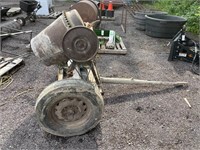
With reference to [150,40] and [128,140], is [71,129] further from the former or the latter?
[150,40]

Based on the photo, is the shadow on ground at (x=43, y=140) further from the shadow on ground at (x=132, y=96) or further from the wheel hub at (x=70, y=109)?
the shadow on ground at (x=132, y=96)

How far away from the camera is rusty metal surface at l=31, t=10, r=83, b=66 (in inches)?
122

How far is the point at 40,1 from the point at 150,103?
6.89 m

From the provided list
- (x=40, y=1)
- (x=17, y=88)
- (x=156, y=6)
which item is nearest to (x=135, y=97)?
(x=17, y=88)

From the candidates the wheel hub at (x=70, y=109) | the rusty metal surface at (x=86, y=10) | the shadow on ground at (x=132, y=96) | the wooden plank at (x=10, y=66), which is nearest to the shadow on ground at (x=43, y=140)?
the wheel hub at (x=70, y=109)

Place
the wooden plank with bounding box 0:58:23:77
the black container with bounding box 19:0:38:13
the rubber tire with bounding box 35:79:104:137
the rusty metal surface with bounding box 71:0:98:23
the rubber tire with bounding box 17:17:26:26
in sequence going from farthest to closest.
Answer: the black container with bounding box 19:0:38:13 < the rubber tire with bounding box 17:17:26:26 < the rusty metal surface with bounding box 71:0:98:23 < the wooden plank with bounding box 0:58:23:77 < the rubber tire with bounding box 35:79:104:137

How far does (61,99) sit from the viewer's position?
2.89 m

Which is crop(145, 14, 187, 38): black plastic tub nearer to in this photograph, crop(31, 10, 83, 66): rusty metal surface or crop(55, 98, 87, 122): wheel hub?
crop(31, 10, 83, 66): rusty metal surface

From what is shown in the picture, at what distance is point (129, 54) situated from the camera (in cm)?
593

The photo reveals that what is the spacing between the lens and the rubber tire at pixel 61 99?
2.83 meters

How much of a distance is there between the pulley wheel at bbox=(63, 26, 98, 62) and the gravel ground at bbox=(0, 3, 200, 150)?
0.93 meters

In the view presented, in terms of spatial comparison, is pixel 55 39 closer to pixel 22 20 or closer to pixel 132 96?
pixel 132 96

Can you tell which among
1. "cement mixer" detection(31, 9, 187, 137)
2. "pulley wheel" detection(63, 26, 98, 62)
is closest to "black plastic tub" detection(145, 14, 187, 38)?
"cement mixer" detection(31, 9, 187, 137)

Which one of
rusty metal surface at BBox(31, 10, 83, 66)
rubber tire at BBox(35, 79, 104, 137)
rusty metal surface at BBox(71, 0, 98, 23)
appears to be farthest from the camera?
rusty metal surface at BBox(71, 0, 98, 23)
